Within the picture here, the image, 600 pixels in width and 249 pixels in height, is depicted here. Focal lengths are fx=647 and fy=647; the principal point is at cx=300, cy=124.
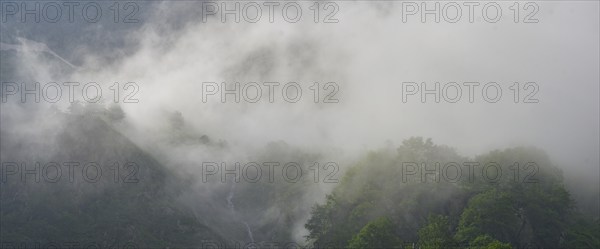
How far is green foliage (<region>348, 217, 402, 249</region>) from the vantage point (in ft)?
296

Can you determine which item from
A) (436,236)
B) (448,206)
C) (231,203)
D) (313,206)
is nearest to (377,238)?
(436,236)

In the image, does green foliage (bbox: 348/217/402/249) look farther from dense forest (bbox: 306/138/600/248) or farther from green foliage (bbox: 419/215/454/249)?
green foliage (bbox: 419/215/454/249)

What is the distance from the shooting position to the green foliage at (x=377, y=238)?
296ft

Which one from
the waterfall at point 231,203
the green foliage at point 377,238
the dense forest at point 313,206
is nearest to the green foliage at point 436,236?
the dense forest at point 313,206

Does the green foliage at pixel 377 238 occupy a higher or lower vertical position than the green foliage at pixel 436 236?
lower

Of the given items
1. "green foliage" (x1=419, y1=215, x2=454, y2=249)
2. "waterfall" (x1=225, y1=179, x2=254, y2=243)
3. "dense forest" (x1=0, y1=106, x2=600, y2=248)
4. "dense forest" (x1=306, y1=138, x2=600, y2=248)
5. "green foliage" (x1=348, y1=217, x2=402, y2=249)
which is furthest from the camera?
"waterfall" (x1=225, y1=179, x2=254, y2=243)

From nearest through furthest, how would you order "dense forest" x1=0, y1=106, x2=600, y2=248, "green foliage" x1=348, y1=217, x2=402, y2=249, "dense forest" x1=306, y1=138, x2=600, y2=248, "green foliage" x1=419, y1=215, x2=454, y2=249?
"green foliage" x1=419, y1=215, x2=454, y2=249 < "green foliage" x1=348, y1=217, x2=402, y2=249 < "dense forest" x1=306, y1=138, x2=600, y2=248 < "dense forest" x1=0, y1=106, x2=600, y2=248

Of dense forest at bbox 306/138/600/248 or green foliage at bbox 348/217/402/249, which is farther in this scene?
dense forest at bbox 306/138/600/248

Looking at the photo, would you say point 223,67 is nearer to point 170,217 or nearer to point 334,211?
point 170,217

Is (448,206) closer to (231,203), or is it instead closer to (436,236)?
(436,236)

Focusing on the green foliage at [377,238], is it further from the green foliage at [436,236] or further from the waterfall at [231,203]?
the waterfall at [231,203]

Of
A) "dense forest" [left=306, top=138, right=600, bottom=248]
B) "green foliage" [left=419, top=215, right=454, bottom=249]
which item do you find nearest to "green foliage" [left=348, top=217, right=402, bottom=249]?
"dense forest" [left=306, top=138, right=600, bottom=248]

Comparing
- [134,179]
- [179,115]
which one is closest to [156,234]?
[134,179]

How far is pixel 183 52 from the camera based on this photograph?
190 meters
